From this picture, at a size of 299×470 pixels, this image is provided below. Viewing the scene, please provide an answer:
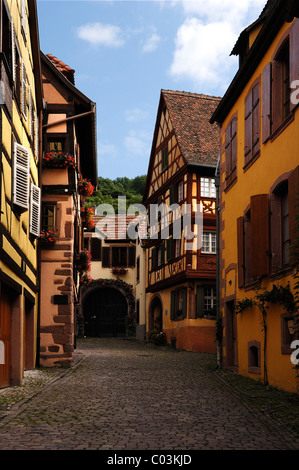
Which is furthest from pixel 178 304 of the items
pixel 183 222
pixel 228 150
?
pixel 228 150

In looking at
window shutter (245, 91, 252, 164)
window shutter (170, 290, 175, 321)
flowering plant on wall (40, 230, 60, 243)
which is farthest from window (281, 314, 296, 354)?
window shutter (170, 290, 175, 321)

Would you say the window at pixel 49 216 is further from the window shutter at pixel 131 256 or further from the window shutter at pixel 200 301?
the window shutter at pixel 131 256

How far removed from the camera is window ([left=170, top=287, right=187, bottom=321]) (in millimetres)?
24734

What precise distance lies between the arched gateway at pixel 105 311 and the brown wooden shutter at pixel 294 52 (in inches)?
1026

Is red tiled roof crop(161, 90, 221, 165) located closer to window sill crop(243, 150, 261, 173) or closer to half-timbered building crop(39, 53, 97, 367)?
half-timbered building crop(39, 53, 97, 367)

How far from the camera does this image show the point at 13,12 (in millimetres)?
10836

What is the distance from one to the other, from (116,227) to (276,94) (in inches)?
1036

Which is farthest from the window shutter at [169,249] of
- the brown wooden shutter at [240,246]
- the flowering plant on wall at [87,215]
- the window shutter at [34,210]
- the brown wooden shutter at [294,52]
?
the brown wooden shutter at [294,52]

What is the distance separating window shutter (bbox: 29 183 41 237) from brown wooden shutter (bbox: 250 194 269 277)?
466 cm

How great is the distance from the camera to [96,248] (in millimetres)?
37062

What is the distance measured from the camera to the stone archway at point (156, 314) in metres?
29.8

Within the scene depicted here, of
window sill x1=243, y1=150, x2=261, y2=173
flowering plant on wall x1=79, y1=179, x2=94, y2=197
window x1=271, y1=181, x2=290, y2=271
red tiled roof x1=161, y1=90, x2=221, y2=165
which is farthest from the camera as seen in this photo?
red tiled roof x1=161, y1=90, x2=221, y2=165

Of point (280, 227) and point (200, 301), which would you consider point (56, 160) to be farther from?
point (200, 301)
